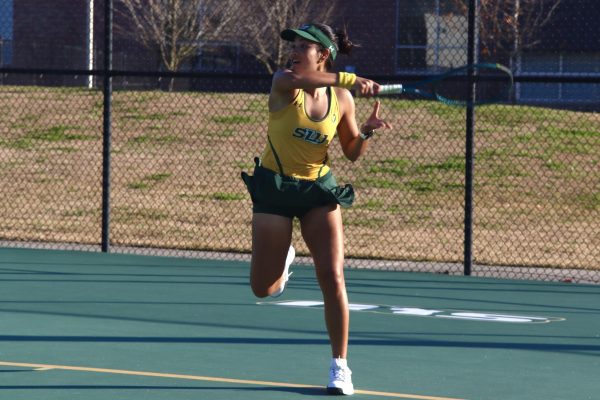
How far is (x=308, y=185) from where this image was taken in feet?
22.1

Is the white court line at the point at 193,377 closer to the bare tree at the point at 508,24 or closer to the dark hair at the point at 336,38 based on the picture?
the dark hair at the point at 336,38

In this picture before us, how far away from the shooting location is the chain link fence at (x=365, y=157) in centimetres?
1505

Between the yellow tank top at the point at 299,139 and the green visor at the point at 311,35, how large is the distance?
0.28 meters

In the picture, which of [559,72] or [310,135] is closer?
[310,135]

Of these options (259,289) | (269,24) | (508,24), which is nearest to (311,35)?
(259,289)

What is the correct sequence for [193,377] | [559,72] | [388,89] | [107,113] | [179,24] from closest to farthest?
[388,89]
[193,377]
[107,113]
[179,24]
[559,72]

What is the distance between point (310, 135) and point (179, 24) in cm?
1401

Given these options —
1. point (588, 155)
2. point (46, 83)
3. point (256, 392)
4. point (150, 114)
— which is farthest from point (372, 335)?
point (46, 83)

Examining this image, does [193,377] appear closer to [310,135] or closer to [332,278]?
[332,278]

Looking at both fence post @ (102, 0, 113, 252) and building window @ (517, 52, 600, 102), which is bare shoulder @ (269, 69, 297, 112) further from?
building window @ (517, 52, 600, 102)

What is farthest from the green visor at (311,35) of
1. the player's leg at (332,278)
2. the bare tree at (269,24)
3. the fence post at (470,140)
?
the bare tree at (269,24)

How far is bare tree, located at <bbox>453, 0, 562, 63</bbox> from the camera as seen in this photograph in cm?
1992

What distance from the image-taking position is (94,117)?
76.2ft

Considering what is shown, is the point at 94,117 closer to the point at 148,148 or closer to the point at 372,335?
the point at 148,148
